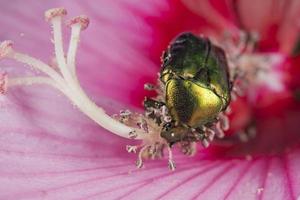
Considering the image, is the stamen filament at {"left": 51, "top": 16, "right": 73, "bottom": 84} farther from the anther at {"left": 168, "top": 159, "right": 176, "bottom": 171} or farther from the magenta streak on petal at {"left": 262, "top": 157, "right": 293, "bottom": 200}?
the magenta streak on petal at {"left": 262, "top": 157, "right": 293, "bottom": 200}

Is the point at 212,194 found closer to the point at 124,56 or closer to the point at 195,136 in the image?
the point at 195,136

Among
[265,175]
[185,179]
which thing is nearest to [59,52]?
[185,179]

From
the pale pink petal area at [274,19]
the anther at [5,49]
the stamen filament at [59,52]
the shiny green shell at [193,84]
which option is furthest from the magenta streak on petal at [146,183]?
the pale pink petal area at [274,19]

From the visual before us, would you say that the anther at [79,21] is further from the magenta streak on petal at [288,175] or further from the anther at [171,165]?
the magenta streak on petal at [288,175]

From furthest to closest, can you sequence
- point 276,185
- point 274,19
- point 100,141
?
1. point 274,19
2. point 100,141
3. point 276,185

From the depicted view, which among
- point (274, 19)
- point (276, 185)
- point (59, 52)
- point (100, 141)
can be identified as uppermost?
point (274, 19)

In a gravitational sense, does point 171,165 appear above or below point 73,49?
below

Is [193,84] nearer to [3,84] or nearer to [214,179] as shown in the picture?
[214,179]
